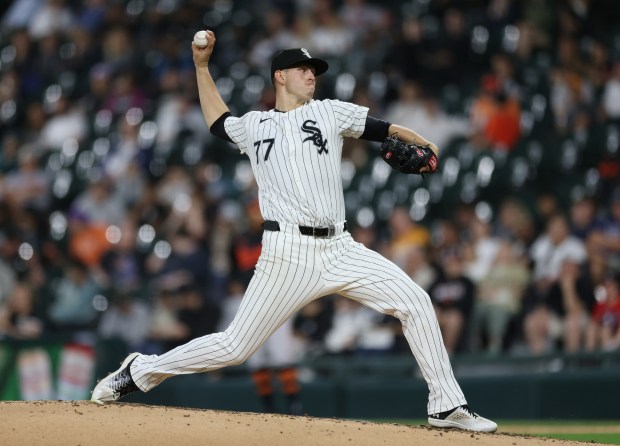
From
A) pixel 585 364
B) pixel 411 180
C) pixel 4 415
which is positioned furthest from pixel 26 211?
pixel 4 415

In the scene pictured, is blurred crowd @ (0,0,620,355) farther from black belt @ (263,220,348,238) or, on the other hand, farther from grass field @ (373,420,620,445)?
black belt @ (263,220,348,238)

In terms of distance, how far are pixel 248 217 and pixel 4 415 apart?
5.63 metres

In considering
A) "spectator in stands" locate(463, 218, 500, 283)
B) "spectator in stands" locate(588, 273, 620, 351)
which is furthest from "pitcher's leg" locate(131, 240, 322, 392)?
"spectator in stands" locate(463, 218, 500, 283)

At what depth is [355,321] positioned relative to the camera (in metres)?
10.3

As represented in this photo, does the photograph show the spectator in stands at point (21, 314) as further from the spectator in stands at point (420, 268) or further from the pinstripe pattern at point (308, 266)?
the pinstripe pattern at point (308, 266)

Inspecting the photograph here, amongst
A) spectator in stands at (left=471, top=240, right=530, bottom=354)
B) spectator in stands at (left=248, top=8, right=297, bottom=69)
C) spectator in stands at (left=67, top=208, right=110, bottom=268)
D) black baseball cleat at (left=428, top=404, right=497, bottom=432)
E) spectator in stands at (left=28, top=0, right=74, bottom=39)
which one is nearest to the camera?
black baseball cleat at (left=428, top=404, right=497, bottom=432)

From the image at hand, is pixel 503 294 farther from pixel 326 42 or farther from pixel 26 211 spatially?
pixel 26 211

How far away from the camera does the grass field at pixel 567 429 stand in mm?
7746

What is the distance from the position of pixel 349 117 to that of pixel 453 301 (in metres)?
4.19

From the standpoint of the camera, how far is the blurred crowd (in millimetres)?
9820

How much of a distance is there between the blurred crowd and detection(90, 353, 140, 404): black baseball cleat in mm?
3967

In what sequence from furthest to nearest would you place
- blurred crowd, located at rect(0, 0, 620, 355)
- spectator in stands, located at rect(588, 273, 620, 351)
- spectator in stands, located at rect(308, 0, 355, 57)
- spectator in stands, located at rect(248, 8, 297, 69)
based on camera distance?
1. spectator in stands, located at rect(248, 8, 297, 69)
2. spectator in stands, located at rect(308, 0, 355, 57)
3. blurred crowd, located at rect(0, 0, 620, 355)
4. spectator in stands, located at rect(588, 273, 620, 351)

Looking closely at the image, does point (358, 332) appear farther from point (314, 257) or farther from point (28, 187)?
point (28, 187)

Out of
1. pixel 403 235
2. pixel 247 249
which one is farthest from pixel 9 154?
pixel 403 235
